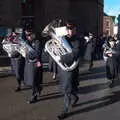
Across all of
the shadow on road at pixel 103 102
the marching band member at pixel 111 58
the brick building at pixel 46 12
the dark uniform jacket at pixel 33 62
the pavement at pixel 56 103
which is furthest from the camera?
the brick building at pixel 46 12

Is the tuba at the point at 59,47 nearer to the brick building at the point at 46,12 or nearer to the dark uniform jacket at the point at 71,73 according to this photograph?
the dark uniform jacket at the point at 71,73

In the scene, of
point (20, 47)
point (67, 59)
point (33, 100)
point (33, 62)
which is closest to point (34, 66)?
point (33, 62)

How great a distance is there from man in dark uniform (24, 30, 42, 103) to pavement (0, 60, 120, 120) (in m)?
0.34

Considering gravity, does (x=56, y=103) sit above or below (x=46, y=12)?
below

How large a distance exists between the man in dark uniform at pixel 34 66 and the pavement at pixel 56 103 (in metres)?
0.34

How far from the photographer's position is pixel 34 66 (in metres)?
10.8

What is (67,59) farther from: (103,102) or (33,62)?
(103,102)

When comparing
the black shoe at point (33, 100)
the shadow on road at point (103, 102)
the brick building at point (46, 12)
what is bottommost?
the shadow on road at point (103, 102)

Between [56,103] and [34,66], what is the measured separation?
0.99 meters

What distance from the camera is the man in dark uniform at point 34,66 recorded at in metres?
10.6

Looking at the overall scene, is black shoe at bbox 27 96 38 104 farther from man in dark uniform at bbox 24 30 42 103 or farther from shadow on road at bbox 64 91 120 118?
shadow on road at bbox 64 91 120 118

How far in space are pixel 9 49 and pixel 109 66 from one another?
10.1 ft

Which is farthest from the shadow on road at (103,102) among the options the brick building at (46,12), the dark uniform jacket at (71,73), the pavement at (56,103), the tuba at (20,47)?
the brick building at (46,12)

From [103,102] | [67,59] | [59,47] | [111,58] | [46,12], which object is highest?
[46,12]
